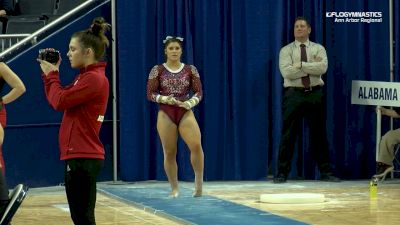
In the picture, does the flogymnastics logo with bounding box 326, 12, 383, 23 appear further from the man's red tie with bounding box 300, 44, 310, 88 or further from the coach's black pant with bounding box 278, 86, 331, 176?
the coach's black pant with bounding box 278, 86, 331, 176

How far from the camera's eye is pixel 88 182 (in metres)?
5.62

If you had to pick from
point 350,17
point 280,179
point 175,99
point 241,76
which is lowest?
point 280,179

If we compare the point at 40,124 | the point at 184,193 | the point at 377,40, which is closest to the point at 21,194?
the point at 184,193

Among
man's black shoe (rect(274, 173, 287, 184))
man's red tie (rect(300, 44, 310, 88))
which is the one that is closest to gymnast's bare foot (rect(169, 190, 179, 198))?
man's black shoe (rect(274, 173, 287, 184))

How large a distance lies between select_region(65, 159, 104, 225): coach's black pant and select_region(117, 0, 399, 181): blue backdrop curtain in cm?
588

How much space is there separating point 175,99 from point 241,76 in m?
2.11

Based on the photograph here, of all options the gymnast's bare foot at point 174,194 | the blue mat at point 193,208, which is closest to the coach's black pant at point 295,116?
the blue mat at point 193,208

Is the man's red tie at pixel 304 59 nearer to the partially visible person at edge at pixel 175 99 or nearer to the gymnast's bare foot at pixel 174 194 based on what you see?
the partially visible person at edge at pixel 175 99

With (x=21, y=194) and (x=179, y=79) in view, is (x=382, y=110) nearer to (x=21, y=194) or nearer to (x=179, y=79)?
(x=179, y=79)

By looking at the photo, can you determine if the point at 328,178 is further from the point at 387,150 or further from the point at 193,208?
the point at 193,208

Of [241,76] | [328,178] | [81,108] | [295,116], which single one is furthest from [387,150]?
[81,108]

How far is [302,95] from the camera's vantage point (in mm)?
11461

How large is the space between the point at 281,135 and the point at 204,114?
909mm

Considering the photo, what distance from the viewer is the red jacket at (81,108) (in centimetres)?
558
